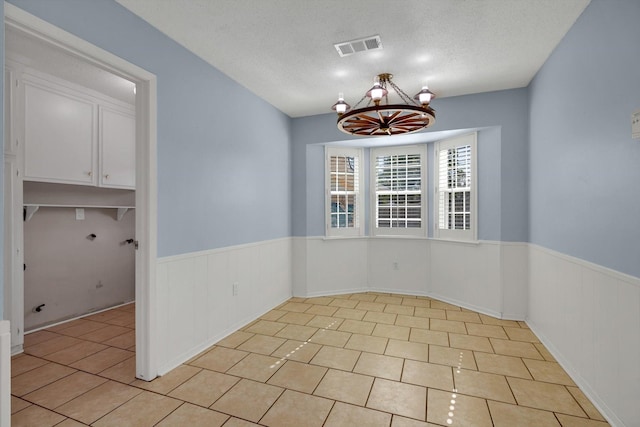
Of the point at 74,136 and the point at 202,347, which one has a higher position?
the point at 74,136

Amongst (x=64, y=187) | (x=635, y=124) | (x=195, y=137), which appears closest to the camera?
(x=635, y=124)

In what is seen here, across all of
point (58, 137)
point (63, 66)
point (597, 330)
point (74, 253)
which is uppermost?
point (63, 66)

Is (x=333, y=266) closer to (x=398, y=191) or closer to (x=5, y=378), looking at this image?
(x=398, y=191)

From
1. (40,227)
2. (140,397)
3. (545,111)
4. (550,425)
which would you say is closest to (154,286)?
(140,397)

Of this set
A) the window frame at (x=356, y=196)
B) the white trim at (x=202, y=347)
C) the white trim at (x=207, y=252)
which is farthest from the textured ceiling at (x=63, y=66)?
the window frame at (x=356, y=196)

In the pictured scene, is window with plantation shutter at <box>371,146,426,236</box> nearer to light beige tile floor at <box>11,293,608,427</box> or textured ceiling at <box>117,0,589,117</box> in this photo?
textured ceiling at <box>117,0,589,117</box>

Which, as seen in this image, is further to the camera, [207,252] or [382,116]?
[382,116]

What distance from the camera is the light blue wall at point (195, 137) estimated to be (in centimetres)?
216

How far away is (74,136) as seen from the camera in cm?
350

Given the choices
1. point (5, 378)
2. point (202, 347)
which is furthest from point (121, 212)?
point (5, 378)

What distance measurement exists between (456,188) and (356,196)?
1.52 m

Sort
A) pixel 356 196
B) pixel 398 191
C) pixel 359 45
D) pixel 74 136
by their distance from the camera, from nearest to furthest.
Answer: pixel 359 45 < pixel 74 136 < pixel 398 191 < pixel 356 196

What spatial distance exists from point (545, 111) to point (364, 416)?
10.4ft

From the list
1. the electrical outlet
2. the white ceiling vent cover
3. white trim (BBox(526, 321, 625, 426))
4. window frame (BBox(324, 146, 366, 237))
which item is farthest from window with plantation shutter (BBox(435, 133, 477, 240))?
the electrical outlet
